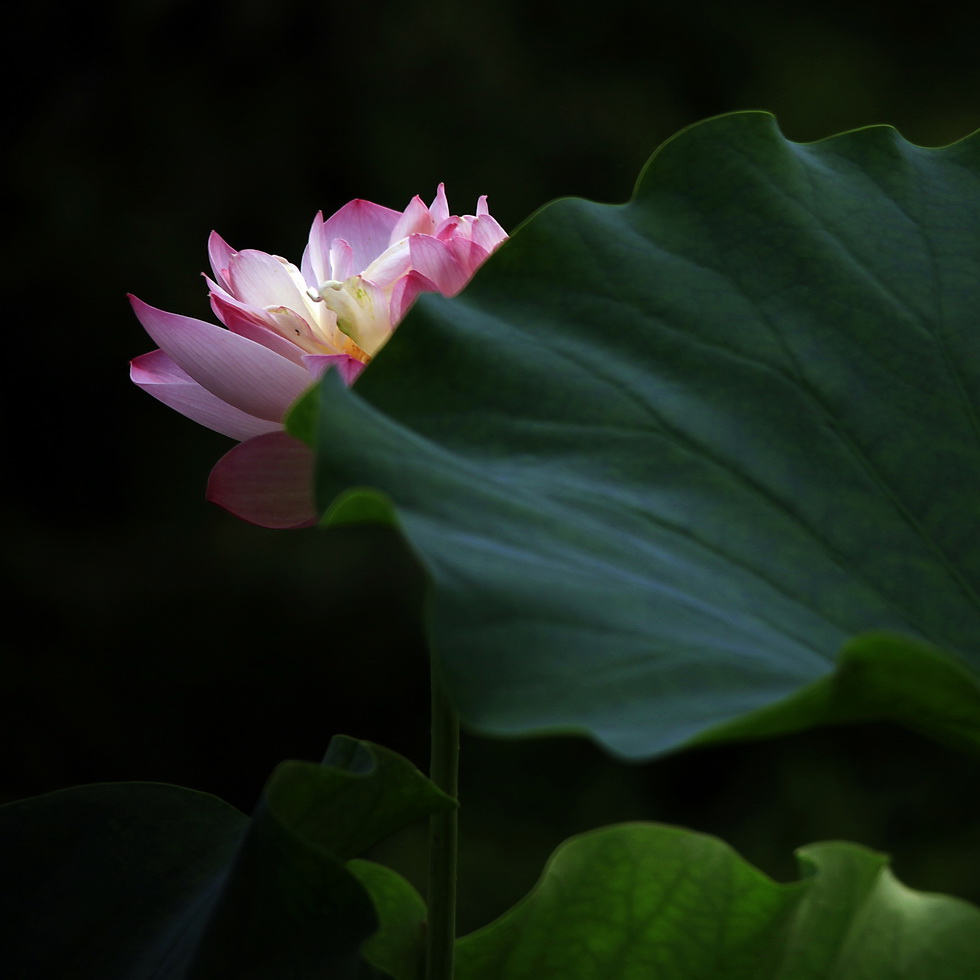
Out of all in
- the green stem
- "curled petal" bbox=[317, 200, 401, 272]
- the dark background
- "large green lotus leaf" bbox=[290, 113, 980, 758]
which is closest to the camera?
"large green lotus leaf" bbox=[290, 113, 980, 758]

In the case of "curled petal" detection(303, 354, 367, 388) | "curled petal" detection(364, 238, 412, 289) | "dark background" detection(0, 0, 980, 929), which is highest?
"curled petal" detection(364, 238, 412, 289)

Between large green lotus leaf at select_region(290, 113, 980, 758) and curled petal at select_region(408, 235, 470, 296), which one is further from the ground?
curled petal at select_region(408, 235, 470, 296)

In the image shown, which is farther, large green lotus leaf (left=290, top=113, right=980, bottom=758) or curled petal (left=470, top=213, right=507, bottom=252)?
curled petal (left=470, top=213, right=507, bottom=252)

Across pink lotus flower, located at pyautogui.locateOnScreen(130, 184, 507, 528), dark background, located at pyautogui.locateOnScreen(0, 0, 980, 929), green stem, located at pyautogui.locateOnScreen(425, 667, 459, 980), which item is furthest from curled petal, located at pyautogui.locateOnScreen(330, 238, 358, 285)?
dark background, located at pyautogui.locateOnScreen(0, 0, 980, 929)

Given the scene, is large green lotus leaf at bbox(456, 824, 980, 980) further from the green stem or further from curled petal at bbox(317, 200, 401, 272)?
curled petal at bbox(317, 200, 401, 272)

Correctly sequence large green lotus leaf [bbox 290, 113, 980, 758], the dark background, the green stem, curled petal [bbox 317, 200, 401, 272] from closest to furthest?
1. large green lotus leaf [bbox 290, 113, 980, 758]
2. the green stem
3. curled petal [bbox 317, 200, 401, 272]
4. the dark background

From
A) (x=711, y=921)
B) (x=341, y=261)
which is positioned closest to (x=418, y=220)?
(x=341, y=261)
